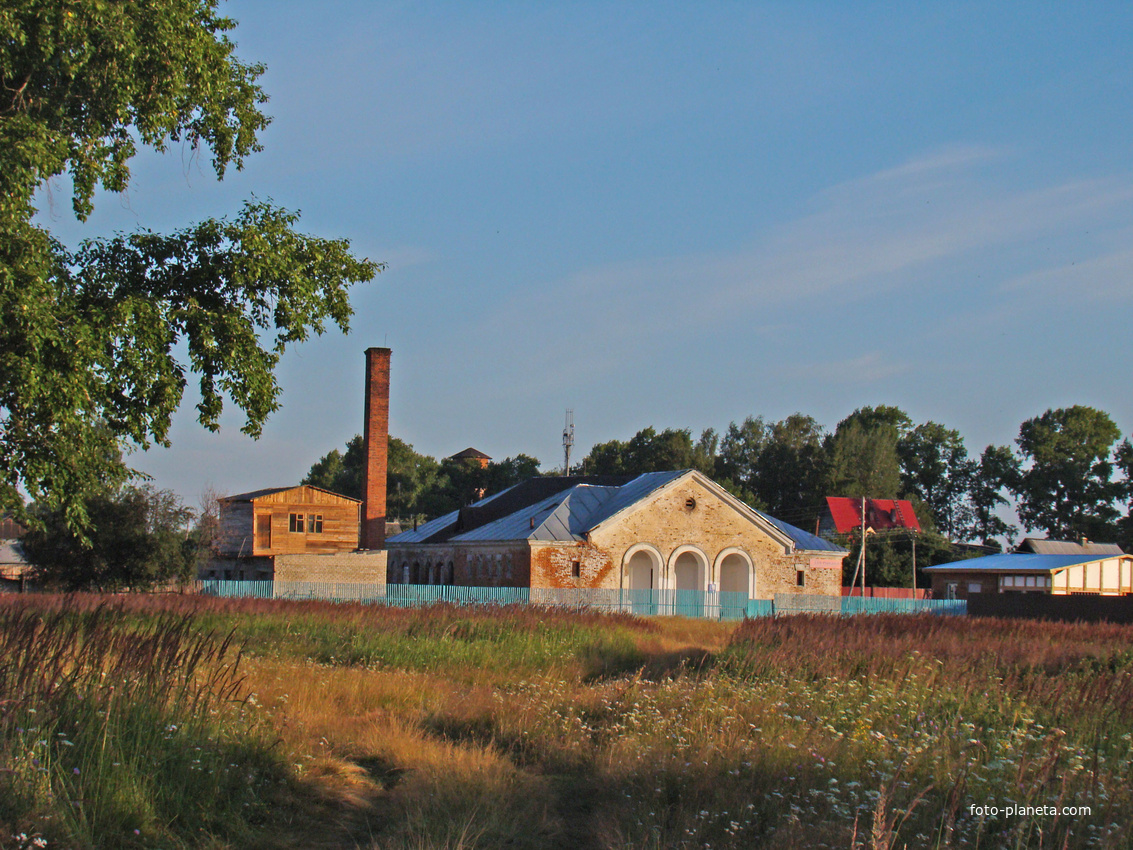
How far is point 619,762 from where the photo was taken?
7.71 metres

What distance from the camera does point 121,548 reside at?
110 feet

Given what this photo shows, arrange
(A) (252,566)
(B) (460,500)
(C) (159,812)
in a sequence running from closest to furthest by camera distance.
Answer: (C) (159,812) → (A) (252,566) → (B) (460,500)

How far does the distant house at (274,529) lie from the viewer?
47.6 m

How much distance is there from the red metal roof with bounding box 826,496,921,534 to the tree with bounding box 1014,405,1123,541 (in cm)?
1575

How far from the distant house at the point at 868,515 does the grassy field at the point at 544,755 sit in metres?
61.6

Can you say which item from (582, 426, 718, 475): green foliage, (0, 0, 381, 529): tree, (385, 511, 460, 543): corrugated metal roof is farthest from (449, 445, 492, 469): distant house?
(0, 0, 381, 529): tree

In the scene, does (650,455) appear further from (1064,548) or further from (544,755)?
(544,755)

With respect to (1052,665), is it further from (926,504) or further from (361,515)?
(926,504)

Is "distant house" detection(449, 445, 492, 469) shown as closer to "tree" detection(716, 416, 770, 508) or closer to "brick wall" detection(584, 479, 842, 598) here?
"tree" detection(716, 416, 770, 508)

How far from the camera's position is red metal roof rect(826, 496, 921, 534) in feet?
235

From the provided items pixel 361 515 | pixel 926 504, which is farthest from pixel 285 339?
pixel 926 504

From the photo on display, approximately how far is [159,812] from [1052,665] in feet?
38.7

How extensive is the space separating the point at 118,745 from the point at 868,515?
235 ft

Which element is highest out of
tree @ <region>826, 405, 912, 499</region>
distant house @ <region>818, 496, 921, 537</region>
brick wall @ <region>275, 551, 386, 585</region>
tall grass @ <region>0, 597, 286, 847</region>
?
tree @ <region>826, 405, 912, 499</region>
